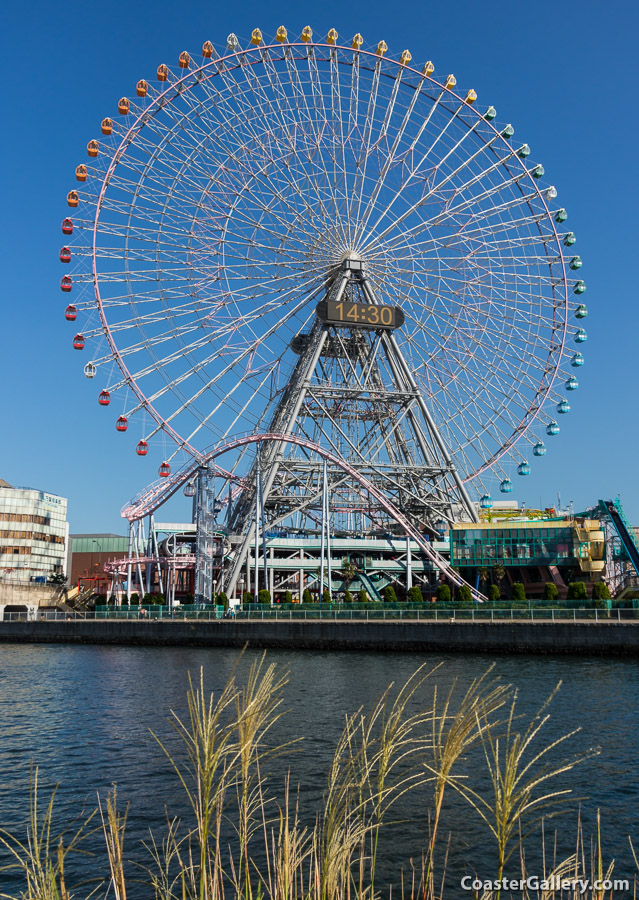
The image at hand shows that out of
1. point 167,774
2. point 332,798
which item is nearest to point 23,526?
point 167,774

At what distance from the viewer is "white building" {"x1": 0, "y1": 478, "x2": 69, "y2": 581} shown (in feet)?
358

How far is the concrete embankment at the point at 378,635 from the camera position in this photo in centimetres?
5116

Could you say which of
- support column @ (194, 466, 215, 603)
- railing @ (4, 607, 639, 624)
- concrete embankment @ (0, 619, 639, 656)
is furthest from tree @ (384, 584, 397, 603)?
support column @ (194, 466, 215, 603)

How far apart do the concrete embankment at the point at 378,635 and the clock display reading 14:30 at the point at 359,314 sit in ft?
99.1

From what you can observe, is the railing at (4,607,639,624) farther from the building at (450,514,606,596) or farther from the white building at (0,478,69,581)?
the white building at (0,478,69,581)

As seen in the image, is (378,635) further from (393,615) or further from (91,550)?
(91,550)

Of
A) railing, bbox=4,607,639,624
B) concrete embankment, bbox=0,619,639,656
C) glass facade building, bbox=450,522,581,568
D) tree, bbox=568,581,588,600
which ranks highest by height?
glass facade building, bbox=450,522,581,568

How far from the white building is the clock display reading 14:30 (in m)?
57.2

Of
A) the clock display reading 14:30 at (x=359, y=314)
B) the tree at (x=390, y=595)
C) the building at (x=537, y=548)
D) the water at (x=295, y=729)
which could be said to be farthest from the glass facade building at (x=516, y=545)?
the water at (x=295, y=729)

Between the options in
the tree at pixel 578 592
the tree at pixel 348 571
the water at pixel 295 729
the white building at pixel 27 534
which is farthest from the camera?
the white building at pixel 27 534

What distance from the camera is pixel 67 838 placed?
1752 centimetres

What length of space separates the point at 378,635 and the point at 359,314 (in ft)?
108

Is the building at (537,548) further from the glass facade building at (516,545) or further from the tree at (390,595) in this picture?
the tree at (390,595)

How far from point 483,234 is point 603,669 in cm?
4357
